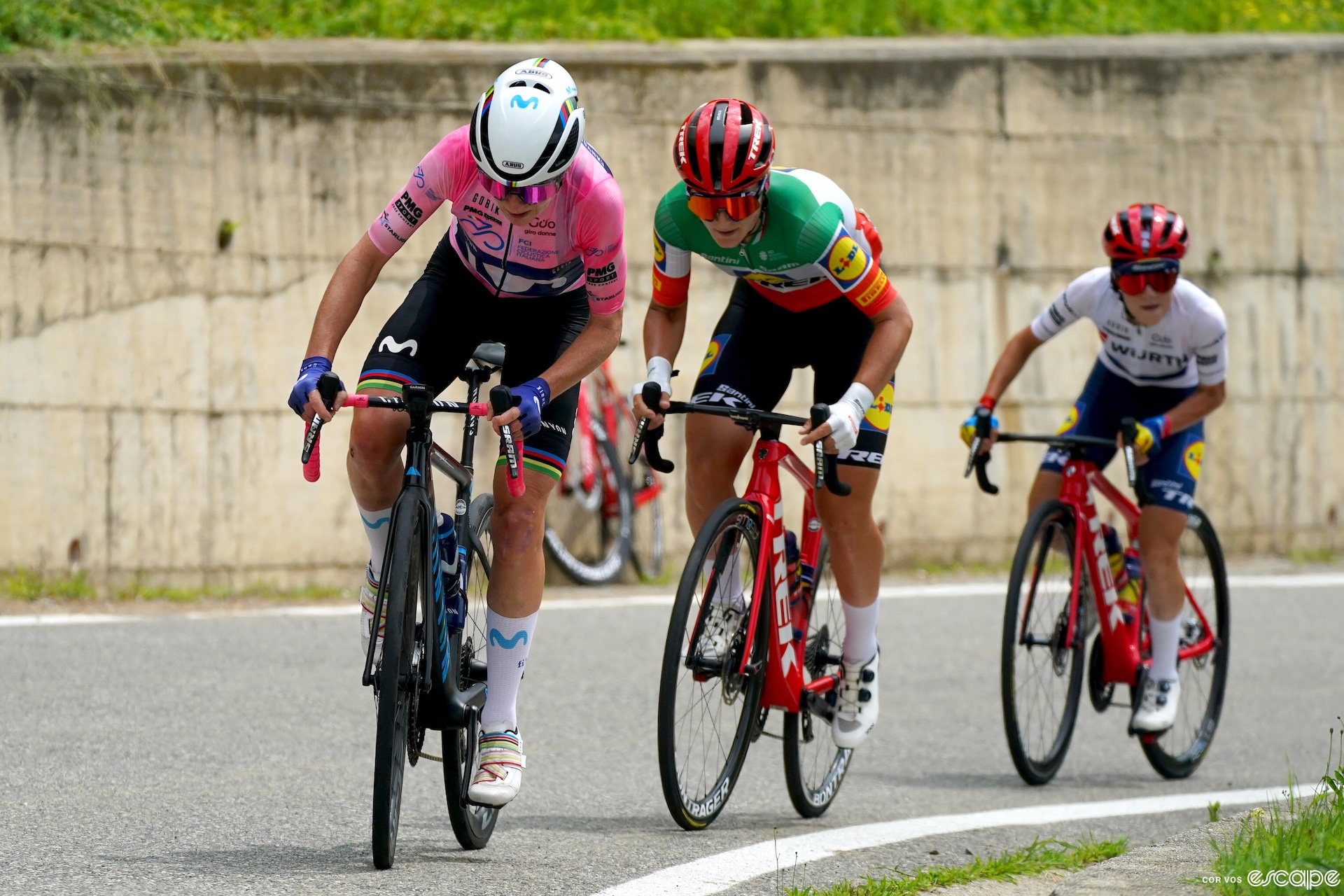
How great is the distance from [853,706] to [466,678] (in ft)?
5.13

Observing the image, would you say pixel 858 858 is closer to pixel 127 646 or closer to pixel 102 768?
pixel 102 768

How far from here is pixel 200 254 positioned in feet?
32.7

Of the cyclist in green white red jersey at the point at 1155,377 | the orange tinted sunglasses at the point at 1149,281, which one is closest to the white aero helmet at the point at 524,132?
the cyclist in green white red jersey at the point at 1155,377

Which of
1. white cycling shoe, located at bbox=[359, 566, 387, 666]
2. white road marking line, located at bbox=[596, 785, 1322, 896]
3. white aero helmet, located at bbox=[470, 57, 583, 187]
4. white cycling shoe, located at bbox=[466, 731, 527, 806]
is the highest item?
white aero helmet, located at bbox=[470, 57, 583, 187]

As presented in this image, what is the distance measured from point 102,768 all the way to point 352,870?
1675mm

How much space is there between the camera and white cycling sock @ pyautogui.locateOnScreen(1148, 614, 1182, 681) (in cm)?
710

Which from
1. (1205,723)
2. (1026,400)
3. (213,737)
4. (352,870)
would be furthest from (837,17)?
(352,870)

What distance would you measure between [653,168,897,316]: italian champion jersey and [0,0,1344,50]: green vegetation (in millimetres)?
5767

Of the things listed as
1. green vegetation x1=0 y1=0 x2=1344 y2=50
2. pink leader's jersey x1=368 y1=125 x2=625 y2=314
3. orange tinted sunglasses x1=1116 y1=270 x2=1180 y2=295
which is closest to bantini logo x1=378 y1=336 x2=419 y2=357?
pink leader's jersey x1=368 y1=125 x2=625 y2=314

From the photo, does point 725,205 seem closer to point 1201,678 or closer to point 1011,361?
point 1011,361

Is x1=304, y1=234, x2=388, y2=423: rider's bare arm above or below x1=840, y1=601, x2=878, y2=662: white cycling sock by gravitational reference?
above

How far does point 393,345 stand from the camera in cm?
476

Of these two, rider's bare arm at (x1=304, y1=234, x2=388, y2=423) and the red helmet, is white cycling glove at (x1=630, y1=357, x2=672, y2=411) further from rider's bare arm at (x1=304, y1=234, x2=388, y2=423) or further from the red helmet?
the red helmet

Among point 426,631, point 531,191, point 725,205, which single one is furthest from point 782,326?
point 426,631
